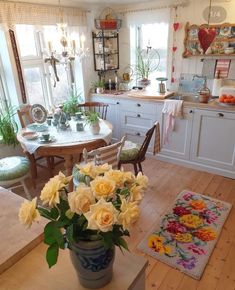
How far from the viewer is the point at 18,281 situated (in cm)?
86

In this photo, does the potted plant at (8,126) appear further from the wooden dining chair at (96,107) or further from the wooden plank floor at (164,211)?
the wooden dining chair at (96,107)

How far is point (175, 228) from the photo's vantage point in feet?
7.27

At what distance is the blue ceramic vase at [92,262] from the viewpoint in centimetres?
72

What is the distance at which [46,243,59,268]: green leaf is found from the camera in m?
0.69

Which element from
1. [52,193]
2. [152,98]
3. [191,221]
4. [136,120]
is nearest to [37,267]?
[52,193]

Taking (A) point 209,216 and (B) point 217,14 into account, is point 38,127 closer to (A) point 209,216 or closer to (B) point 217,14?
(A) point 209,216

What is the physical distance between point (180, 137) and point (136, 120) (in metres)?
0.71

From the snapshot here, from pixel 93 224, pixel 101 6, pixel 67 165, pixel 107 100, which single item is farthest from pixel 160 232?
pixel 101 6

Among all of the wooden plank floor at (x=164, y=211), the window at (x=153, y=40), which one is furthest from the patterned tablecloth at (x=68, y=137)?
the window at (x=153, y=40)

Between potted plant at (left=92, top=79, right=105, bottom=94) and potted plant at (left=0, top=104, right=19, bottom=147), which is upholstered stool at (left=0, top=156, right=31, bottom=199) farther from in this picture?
potted plant at (left=92, top=79, right=105, bottom=94)

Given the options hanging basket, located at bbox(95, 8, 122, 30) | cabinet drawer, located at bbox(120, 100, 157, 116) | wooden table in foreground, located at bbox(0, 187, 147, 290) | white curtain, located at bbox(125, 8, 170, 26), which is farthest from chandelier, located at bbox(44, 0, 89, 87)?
wooden table in foreground, located at bbox(0, 187, 147, 290)

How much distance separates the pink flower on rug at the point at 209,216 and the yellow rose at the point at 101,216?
1.95m

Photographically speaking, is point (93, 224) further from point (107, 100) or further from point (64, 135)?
point (107, 100)

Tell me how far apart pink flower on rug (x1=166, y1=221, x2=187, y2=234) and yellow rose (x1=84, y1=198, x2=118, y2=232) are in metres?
Result: 1.73
